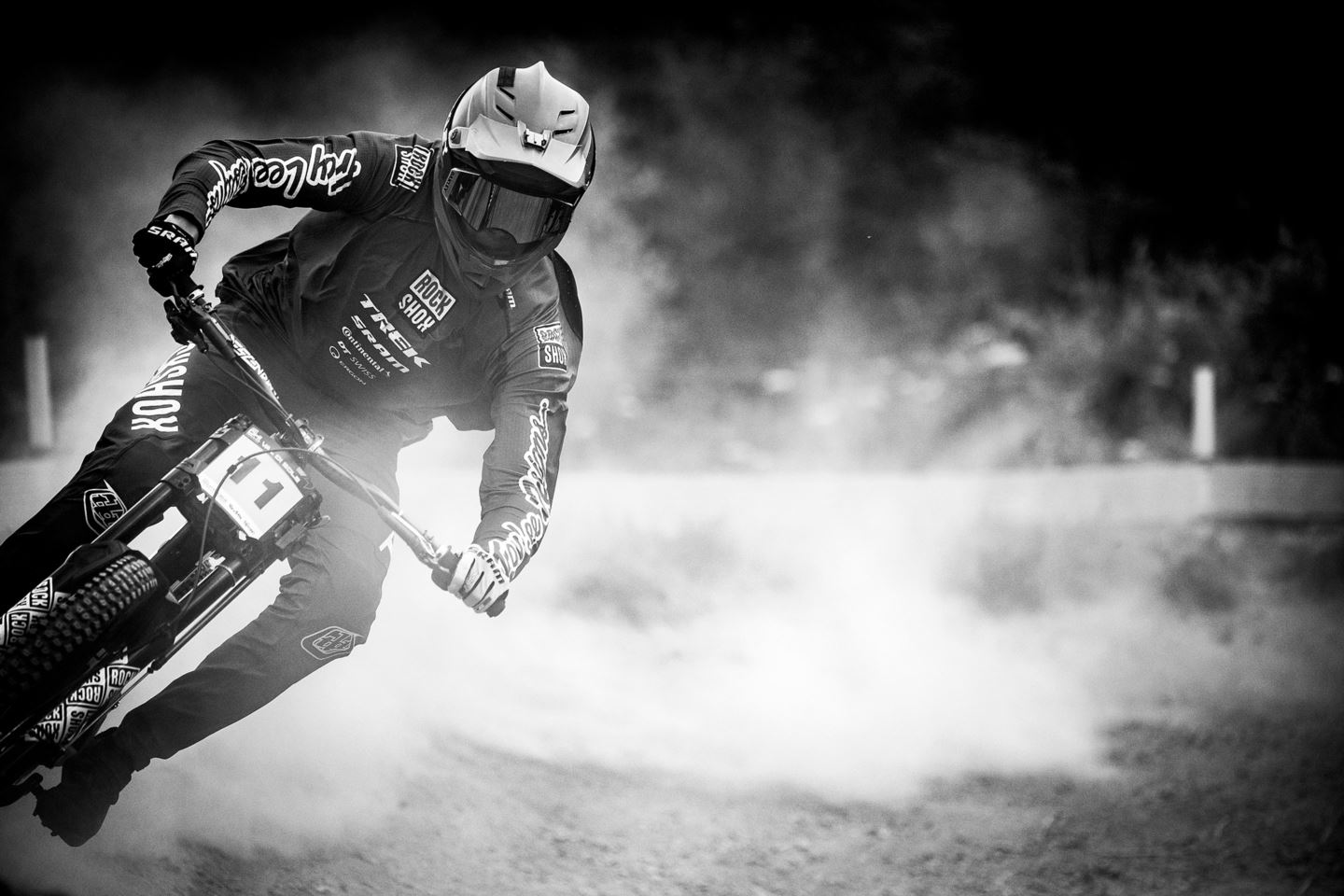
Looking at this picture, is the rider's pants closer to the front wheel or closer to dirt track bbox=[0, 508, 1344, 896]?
the front wheel

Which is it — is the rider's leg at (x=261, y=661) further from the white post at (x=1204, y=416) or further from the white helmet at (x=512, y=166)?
the white post at (x=1204, y=416)

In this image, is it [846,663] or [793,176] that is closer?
[846,663]

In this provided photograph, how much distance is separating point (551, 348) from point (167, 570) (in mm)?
1459

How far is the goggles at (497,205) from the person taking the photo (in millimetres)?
3799

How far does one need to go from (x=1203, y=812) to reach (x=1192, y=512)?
4932 mm

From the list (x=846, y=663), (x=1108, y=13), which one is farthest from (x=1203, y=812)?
(x=1108, y=13)

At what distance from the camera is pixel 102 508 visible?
357 centimetres

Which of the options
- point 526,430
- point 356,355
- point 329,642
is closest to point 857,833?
point 526,430

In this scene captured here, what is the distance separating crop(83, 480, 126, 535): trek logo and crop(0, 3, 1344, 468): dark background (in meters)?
7.63

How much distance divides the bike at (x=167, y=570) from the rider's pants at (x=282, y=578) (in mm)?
136

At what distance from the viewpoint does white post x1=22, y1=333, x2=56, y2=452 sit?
8.14 metres

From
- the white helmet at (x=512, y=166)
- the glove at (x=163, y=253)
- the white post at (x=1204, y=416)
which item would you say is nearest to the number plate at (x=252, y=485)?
the glove at (x=163, y=253)

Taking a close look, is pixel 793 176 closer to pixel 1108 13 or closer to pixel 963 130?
pixel 963 130

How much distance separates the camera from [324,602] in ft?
12.1
